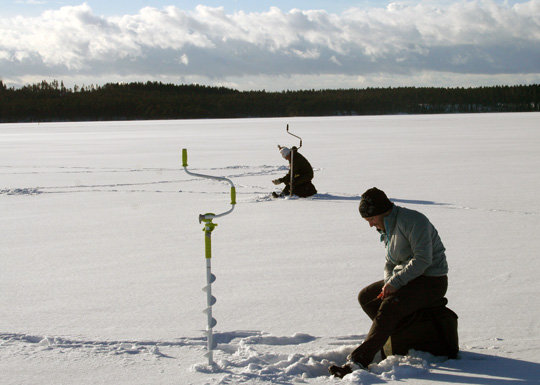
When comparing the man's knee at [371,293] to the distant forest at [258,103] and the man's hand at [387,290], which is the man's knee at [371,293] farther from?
the distant forest at [258,103]

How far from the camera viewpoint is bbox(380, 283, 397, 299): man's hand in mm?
3855

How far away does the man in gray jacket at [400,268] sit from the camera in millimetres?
3748

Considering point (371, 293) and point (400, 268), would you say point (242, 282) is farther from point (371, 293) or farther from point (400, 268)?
point (400, 268)

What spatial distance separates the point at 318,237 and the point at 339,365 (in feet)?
13.5

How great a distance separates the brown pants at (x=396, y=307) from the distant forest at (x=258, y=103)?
379ft

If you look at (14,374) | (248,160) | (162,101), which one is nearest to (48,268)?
(14,374)

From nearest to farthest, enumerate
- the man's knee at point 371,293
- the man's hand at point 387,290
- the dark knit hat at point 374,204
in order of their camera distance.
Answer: the dark knit hat at point 374,204
the man's hand at point 387,290
the man's knee at point 371,293

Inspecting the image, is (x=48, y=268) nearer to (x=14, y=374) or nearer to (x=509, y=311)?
(x=14, y=374)

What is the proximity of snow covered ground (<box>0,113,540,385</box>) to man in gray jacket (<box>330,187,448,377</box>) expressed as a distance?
198 mm

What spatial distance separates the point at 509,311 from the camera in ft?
16.2

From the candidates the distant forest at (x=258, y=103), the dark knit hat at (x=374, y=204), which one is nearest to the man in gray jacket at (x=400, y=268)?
the dark knit hat at (x=374, y=204)

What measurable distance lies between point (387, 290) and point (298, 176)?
762 centimetres

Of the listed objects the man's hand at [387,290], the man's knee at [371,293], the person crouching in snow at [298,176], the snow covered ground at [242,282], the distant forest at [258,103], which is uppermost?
the distant forest at [258,103]

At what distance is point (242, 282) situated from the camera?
19.7ft
